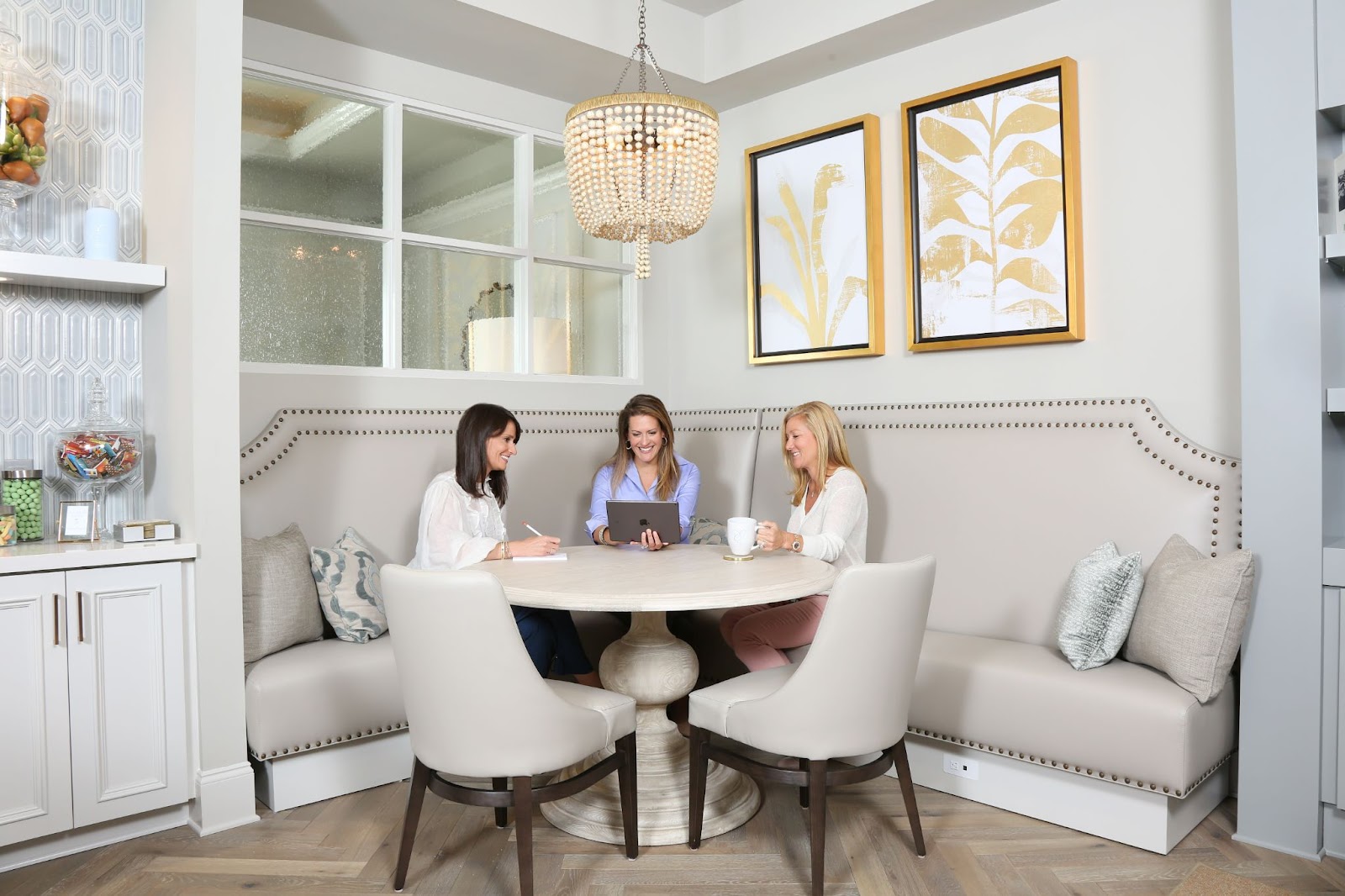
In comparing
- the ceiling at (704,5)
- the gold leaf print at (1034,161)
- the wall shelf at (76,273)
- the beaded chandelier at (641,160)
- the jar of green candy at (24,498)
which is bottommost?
the jar of green candy at (24,498)

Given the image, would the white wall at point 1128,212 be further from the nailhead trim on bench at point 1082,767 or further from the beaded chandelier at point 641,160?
the beaded chandelier at point 641,160

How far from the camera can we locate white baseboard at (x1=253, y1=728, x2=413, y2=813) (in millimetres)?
2691

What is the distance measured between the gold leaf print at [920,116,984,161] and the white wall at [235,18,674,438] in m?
1.41

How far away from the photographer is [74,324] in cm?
278

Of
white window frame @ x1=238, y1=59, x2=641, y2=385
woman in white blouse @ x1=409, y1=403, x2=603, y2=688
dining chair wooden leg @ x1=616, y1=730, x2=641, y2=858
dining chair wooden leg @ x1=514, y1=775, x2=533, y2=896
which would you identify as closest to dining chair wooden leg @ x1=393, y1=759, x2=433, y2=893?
dining chair wooden leg @ x1=514, y1=775, x2=533, y2=896

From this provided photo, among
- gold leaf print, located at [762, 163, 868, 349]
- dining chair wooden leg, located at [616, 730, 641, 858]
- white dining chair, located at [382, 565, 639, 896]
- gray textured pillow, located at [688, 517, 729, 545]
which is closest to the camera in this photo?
white dining chair, located at [382, 565, 639, 896]

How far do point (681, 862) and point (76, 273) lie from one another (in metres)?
2.21

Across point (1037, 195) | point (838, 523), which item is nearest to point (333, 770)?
point (838, 523)

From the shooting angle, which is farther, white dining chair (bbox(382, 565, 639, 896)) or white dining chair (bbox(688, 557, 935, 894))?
white dining chair (bbox(688, 557, 935, 894))

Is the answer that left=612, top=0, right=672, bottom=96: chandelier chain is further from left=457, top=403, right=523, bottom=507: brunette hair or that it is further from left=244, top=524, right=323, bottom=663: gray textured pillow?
left=244, top=524, right=323, bottom=663: gray textured pillow

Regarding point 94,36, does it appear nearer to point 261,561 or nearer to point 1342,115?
point 261,561

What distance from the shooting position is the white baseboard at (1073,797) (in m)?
2.40

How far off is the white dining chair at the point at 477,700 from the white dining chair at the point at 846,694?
0.41 meters

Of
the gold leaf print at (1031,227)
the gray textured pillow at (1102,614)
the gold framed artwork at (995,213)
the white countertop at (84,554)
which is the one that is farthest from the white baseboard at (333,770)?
the gold leaf print at (1031,227)
